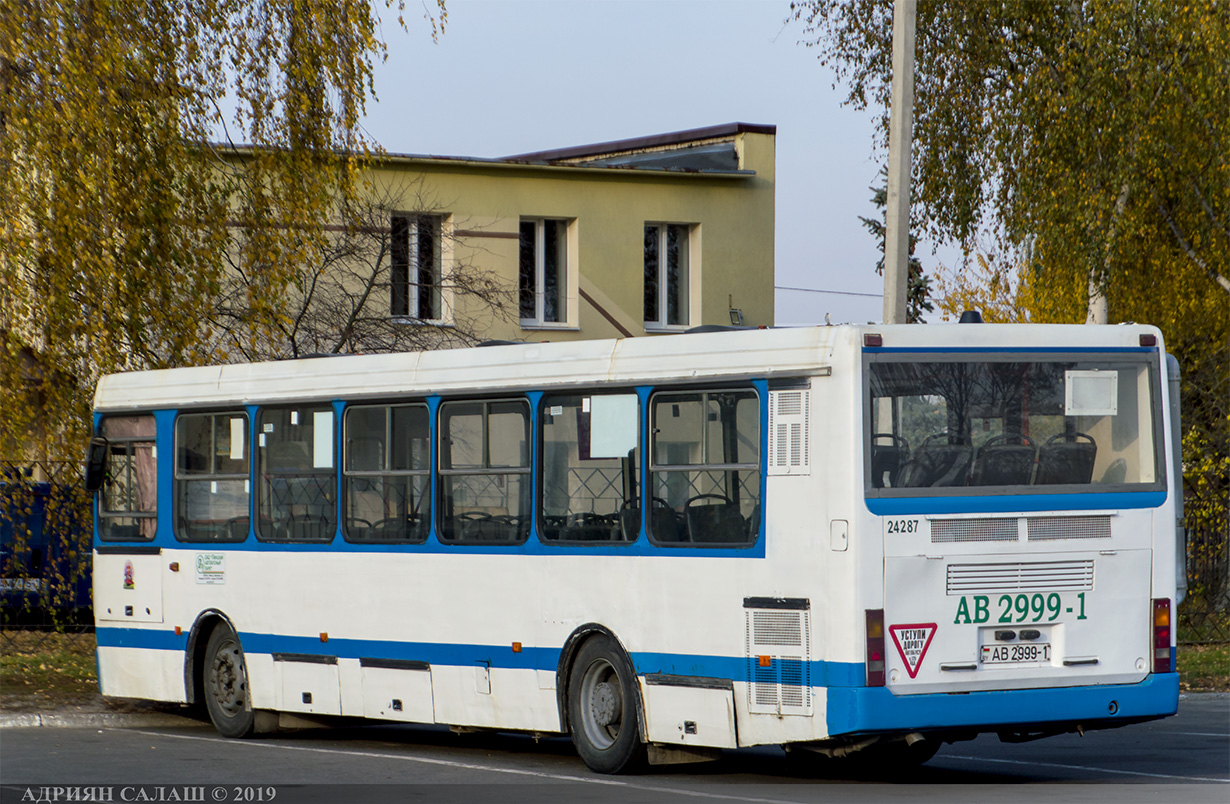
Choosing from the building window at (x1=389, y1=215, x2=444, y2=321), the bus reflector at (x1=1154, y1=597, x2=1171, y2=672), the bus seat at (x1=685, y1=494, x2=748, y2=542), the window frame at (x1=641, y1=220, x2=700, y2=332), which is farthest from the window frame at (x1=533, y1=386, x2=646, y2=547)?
the window frame at (x1=641, y1=220, x2=700, y2=332)

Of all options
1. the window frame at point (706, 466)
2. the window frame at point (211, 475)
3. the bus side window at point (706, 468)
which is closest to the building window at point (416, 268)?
the window frame at point (211, 475)

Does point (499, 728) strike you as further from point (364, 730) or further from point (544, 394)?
point (364, 730)

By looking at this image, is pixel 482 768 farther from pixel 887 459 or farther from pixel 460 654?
pixel 887 459

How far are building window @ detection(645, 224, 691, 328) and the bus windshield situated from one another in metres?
22.4

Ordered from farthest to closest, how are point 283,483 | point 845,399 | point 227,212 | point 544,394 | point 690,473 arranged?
point 227,212, point 283,483, point 544,394, point 690,473, point 845,399

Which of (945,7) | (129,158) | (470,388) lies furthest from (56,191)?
(945,7)

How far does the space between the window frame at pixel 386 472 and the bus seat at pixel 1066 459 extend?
440 centimetres

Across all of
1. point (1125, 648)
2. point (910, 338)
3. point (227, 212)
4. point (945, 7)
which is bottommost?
point (1125, 648)

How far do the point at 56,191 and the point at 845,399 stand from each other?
27.6 ft

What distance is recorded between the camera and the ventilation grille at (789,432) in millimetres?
10477

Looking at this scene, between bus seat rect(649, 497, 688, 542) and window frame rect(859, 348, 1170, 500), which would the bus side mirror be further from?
window frame rect(859, 348, 1170, 500)

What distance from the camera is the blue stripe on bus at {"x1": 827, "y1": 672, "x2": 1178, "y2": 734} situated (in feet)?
32.9

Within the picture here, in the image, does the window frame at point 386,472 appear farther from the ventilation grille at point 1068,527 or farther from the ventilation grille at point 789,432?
the ventilation grille at point 1068,527

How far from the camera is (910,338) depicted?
1048 cm
